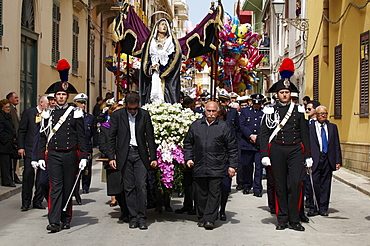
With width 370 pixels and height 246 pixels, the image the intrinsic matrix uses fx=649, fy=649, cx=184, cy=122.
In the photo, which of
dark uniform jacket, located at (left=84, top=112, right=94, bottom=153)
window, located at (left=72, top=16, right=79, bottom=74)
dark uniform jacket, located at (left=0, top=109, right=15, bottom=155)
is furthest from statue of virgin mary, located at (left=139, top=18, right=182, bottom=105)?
window, located at (left=72, top=16, right=79, bottom=74)

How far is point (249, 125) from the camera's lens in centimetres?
1374

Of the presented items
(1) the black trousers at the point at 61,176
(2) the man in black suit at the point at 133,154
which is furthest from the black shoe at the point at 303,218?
(1) the black trousers at the point at 61,176

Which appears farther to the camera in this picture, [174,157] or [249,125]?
[249,125]

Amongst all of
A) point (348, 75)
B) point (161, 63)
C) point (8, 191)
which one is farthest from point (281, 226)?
point (348, 75)

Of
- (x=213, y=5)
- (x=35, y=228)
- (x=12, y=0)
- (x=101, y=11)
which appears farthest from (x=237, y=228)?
(x=101, y=11)

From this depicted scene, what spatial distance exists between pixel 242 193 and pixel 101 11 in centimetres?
1805

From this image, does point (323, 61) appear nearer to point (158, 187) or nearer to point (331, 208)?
point (331, 208)

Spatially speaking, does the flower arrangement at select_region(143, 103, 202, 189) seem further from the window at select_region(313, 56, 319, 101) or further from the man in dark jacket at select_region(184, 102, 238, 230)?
the window at select_region(313, 56, 319, 101)

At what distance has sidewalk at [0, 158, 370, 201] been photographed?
12.6m

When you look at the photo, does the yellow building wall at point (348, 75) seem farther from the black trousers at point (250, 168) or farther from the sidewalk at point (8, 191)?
the sidewalk at point (8, 191)

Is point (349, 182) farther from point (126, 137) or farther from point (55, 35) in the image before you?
point (55, 35)

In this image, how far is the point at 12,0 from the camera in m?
16.4

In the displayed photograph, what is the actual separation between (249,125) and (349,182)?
128 inches

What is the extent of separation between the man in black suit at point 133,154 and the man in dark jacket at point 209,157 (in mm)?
587
